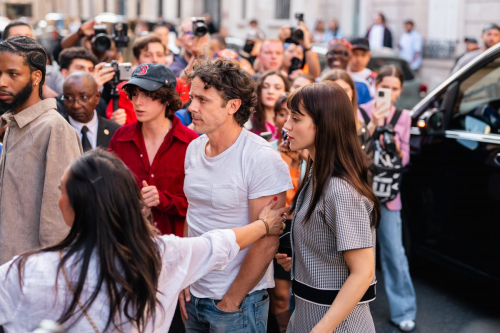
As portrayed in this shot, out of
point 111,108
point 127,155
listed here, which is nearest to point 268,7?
point 111,108

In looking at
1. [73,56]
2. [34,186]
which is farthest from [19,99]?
[73,56]

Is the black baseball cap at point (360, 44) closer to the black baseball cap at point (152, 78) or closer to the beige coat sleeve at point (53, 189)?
the black baseball cap at point (152, 78)

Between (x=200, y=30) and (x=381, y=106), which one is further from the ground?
(x=200, y=30)

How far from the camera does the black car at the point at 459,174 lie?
14.8 ft

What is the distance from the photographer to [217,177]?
281 cm

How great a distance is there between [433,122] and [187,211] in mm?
2723

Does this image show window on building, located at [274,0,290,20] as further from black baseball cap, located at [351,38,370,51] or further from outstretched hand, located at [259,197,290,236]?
outstretched hand, located at [259,197,290,236]

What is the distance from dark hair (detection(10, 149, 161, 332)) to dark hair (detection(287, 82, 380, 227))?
2.59 feet

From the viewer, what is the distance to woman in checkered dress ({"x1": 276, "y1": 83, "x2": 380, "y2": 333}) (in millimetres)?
2393

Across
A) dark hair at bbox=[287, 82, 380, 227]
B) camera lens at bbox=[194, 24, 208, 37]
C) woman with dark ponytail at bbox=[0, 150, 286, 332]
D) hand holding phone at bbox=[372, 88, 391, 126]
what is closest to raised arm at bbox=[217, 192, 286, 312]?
dark hair at bbox=[287, 82, 380, 227]

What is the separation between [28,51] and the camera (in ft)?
9.89

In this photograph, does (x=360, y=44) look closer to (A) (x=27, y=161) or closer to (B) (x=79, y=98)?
(B) (x=79, y=98)

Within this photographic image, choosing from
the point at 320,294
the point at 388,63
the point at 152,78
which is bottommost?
the point at 320,294

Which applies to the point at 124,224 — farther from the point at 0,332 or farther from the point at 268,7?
the point at 268,7
